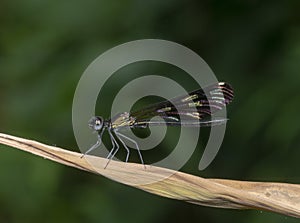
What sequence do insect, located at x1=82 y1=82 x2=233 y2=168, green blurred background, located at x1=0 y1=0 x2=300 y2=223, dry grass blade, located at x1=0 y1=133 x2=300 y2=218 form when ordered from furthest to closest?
1. green blurred background, located at x1=0 y1=0 x2=300 y2=223
2. insect, located at x1=82 y1=82 x2=233 y2=168
3. dry grass blade, located at x1=0 y1=133 x2=300 y2=218

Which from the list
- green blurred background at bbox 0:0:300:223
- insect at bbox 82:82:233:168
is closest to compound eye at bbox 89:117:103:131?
insect at bbox 82:82:233:168

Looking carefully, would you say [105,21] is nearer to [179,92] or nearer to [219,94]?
[179,92]

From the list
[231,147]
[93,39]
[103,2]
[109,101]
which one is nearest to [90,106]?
[109,101]

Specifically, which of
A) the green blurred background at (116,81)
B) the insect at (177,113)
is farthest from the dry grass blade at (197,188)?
the green blurred background at (116,81)

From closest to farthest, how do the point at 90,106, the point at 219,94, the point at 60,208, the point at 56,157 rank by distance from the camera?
the point at 56,157
the point at 219,94
the point at 90,106
the point at 60,208

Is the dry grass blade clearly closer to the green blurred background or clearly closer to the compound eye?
the compound eye

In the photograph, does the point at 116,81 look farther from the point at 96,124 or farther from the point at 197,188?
the point at 197,188
